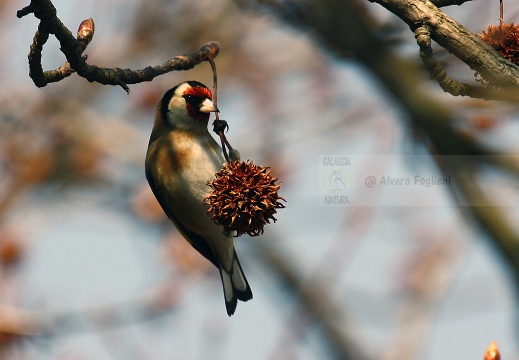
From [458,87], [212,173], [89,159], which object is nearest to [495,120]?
[212,173]

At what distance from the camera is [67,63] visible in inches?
94.5

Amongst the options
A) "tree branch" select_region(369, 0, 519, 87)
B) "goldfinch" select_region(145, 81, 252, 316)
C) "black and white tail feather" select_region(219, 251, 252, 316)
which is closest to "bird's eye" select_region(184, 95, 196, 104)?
"goldfinch" select_region(145, 81, 252, 316)

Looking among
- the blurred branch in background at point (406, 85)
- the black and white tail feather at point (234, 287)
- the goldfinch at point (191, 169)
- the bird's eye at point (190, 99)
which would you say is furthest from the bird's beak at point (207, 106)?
the black and white tail feather at point (234, 287)

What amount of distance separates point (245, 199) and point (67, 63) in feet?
2.54

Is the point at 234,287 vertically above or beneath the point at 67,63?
above

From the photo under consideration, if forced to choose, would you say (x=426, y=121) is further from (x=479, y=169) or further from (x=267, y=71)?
(x=267, y=71)

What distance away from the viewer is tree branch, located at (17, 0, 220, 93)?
2070 millimetres

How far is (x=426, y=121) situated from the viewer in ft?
11.7

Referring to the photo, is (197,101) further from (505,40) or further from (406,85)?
(505,40)

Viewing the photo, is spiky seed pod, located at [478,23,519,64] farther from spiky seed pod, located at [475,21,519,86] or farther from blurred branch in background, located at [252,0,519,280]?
blurred branch in background, located at [252,0,519,280]

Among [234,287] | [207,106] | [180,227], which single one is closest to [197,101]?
[207,106]

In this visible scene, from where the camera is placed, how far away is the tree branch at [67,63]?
2.07m

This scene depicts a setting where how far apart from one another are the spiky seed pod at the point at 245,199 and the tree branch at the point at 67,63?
18.5 inches

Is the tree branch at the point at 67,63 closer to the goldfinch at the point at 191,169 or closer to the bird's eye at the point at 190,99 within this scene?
the goldfinch at the point at 191,169
